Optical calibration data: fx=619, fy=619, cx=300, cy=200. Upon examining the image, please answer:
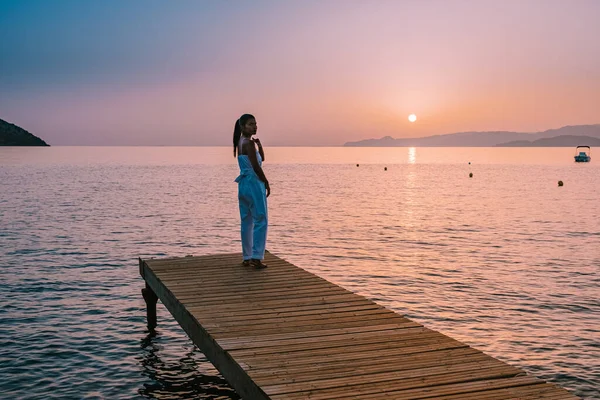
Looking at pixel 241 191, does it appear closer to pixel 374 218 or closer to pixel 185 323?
pixel 185 323

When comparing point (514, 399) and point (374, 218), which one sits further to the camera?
point (374, 218)

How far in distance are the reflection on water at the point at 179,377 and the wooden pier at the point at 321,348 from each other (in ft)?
4.46

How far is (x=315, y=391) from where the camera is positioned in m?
5.90

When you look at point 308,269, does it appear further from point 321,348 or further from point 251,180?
point 321,348

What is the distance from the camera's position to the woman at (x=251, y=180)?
1077 cm

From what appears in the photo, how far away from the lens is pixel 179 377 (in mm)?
10859

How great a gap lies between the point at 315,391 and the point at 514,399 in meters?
1.83

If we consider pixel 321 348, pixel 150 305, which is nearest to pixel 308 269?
pixel 150 305

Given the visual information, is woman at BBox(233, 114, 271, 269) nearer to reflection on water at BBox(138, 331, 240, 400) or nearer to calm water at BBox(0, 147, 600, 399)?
reflection on water at BBox(138, 331, 240, 400)

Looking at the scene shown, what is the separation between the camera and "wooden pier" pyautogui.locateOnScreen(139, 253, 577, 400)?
19.5 feet

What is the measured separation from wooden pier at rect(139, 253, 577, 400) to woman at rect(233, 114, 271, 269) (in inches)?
39.7

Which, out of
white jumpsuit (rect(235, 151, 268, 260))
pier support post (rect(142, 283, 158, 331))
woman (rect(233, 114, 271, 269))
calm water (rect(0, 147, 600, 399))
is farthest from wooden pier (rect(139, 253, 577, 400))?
pier support post (rect(142, 283, 158, 331))

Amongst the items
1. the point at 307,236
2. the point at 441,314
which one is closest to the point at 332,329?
the point at 441,314

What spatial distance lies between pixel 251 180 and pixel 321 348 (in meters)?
4.47
